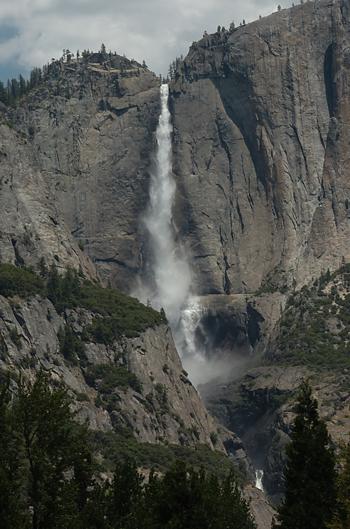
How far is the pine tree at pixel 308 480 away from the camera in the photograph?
316 feet

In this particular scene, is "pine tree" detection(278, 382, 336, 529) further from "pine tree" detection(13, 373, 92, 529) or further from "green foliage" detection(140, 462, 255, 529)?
"pine tree" detection(13, 373, 92, 529)

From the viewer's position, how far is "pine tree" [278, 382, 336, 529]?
9631cm

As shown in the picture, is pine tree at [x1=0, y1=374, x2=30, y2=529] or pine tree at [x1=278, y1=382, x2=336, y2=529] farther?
pine tree at [x1=278, y1=382, x2=336, y2=529]

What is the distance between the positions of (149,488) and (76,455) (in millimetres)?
6864

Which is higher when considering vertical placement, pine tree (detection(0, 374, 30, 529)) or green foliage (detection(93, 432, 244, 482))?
green foliage (detection(93, 432, 244, 482))

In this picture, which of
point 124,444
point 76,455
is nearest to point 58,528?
point 76,455

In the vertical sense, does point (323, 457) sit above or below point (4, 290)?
below

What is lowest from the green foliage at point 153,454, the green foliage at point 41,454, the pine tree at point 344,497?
the pine tree at point 344,497

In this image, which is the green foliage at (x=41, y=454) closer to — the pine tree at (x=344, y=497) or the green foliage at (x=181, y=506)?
the green foliage at (x=181, y=506)

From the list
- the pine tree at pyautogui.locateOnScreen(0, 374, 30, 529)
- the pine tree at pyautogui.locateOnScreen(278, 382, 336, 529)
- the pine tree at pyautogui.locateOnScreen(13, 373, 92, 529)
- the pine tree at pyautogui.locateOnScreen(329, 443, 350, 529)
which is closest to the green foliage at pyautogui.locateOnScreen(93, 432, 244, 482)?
the pine tree at pyautogui.locateOnScreen(278, 382, 336, 529)

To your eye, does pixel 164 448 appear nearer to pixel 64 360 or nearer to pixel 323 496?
pixel 64 360

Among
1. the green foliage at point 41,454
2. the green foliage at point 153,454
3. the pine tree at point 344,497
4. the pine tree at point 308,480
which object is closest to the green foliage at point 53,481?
the green foliage at point 41,454

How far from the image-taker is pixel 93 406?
192375mm

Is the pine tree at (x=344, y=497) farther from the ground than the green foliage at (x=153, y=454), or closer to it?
closer to it
